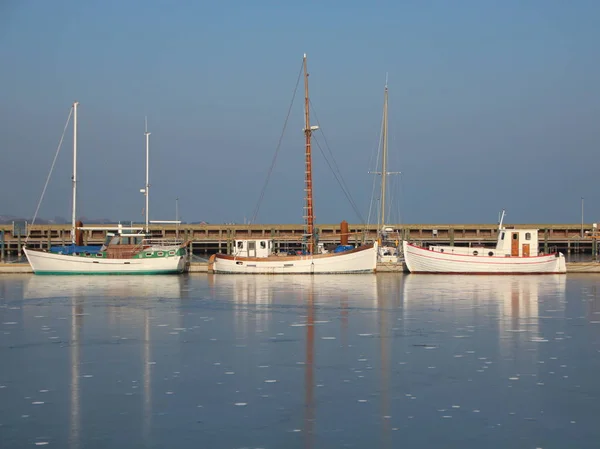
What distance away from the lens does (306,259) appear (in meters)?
52.6

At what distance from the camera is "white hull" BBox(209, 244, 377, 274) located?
52656 mm

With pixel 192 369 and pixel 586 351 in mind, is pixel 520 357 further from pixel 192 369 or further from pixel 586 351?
pixel 192 369

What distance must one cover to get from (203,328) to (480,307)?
36.4 ft

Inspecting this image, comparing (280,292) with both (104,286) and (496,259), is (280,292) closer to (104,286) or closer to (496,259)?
(104,286)

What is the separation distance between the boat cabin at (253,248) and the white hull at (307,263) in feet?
2.49

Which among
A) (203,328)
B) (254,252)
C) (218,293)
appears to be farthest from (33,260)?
(203,328)

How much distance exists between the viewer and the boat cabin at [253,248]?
53.8 metres

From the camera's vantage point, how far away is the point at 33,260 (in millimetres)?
53844

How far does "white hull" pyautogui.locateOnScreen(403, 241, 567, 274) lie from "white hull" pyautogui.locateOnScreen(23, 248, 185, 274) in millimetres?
14183

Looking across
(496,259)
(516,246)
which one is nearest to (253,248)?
(496,259)

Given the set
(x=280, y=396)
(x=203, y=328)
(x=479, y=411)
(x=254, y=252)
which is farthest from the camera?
(x=254, y=252)

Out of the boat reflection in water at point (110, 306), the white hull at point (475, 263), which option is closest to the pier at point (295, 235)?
the white hull at point (475, 263)

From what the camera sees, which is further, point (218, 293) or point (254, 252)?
point (254, 252)

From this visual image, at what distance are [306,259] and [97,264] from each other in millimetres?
12497
